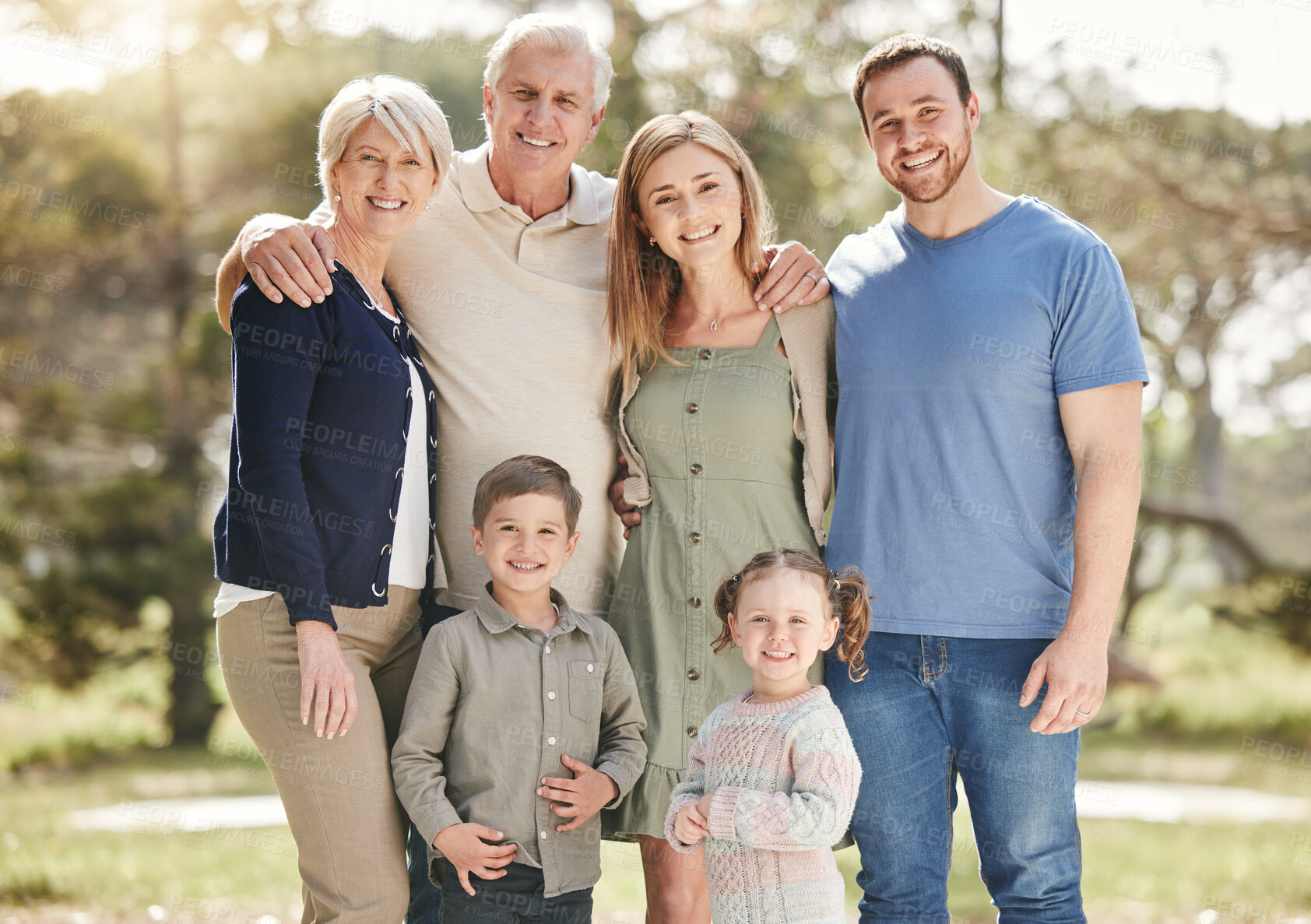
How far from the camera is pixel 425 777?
7.61 ft

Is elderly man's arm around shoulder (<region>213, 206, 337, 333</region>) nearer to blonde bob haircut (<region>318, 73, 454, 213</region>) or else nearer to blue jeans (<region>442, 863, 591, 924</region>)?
blonde bob haircut (<region>318, 73, 454, 213</region>)

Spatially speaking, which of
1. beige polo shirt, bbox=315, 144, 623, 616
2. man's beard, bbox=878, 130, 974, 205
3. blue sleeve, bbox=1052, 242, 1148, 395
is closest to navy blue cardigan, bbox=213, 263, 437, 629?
beige polo shirt, bbox=315, 144, 623, 616

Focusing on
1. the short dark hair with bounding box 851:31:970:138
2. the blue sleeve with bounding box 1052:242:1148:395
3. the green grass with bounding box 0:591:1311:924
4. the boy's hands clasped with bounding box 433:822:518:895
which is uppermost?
the short dark hair with bounding box 851:31:970:138

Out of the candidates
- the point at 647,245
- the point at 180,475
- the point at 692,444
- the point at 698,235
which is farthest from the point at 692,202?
the point at 180,475

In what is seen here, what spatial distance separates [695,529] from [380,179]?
1.03 m

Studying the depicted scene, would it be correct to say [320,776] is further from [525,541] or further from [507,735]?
[525,541]

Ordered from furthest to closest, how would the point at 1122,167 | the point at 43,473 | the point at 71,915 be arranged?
the point at 43,473 < the point at 1122,167 < the point at 71,915

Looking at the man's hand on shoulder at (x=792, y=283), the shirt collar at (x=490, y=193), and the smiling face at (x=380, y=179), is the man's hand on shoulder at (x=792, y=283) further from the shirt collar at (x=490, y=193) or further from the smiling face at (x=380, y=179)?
the smiling face at (x=380, y=179)

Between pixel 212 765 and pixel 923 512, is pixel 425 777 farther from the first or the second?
pixel 212 765

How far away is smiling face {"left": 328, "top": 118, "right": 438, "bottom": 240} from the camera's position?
7.88 feet

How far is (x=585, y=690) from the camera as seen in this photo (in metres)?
2.48

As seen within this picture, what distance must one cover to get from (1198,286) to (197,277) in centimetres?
827

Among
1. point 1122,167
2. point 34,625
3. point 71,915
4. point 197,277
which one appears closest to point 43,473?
point 34,625

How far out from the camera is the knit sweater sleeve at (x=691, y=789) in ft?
7.25
